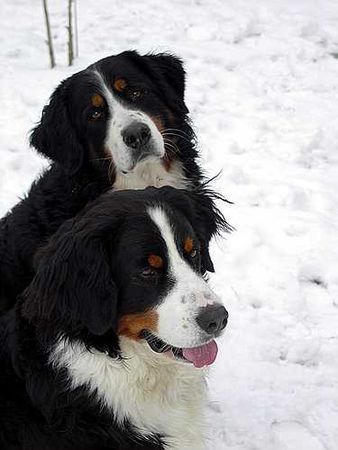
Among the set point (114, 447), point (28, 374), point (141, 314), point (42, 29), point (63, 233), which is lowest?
point (42, 29)

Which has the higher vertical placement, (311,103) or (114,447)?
(114,447)

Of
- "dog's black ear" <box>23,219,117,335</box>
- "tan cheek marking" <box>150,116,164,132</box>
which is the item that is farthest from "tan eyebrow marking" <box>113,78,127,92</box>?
"dog's black ear" <box>23,219,117,335</box>

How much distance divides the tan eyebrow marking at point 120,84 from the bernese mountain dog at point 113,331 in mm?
1003

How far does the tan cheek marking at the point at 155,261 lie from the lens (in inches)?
106

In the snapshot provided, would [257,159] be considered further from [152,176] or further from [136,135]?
[136,135]

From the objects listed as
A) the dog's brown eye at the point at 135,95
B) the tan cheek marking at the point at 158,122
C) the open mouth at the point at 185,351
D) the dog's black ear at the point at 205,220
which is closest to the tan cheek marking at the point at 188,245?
the dog's black ear at the point at 205,220

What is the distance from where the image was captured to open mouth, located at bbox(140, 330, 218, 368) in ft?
9.16

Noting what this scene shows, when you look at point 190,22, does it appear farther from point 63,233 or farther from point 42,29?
point 63,233

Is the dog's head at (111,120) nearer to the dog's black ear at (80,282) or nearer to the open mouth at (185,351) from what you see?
the dog's black ear at (80,282)

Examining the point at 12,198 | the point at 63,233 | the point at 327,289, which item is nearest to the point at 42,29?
the point at 12,198

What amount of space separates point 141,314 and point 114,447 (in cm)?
68

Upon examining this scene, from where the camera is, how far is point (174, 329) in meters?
2.66

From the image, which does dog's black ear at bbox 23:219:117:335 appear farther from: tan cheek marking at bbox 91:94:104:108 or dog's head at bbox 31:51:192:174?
tan cheek marking at bbox 91:94:104:108

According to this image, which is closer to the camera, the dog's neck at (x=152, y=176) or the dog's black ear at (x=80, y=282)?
the dog's black ear at (x=80, y=282)
